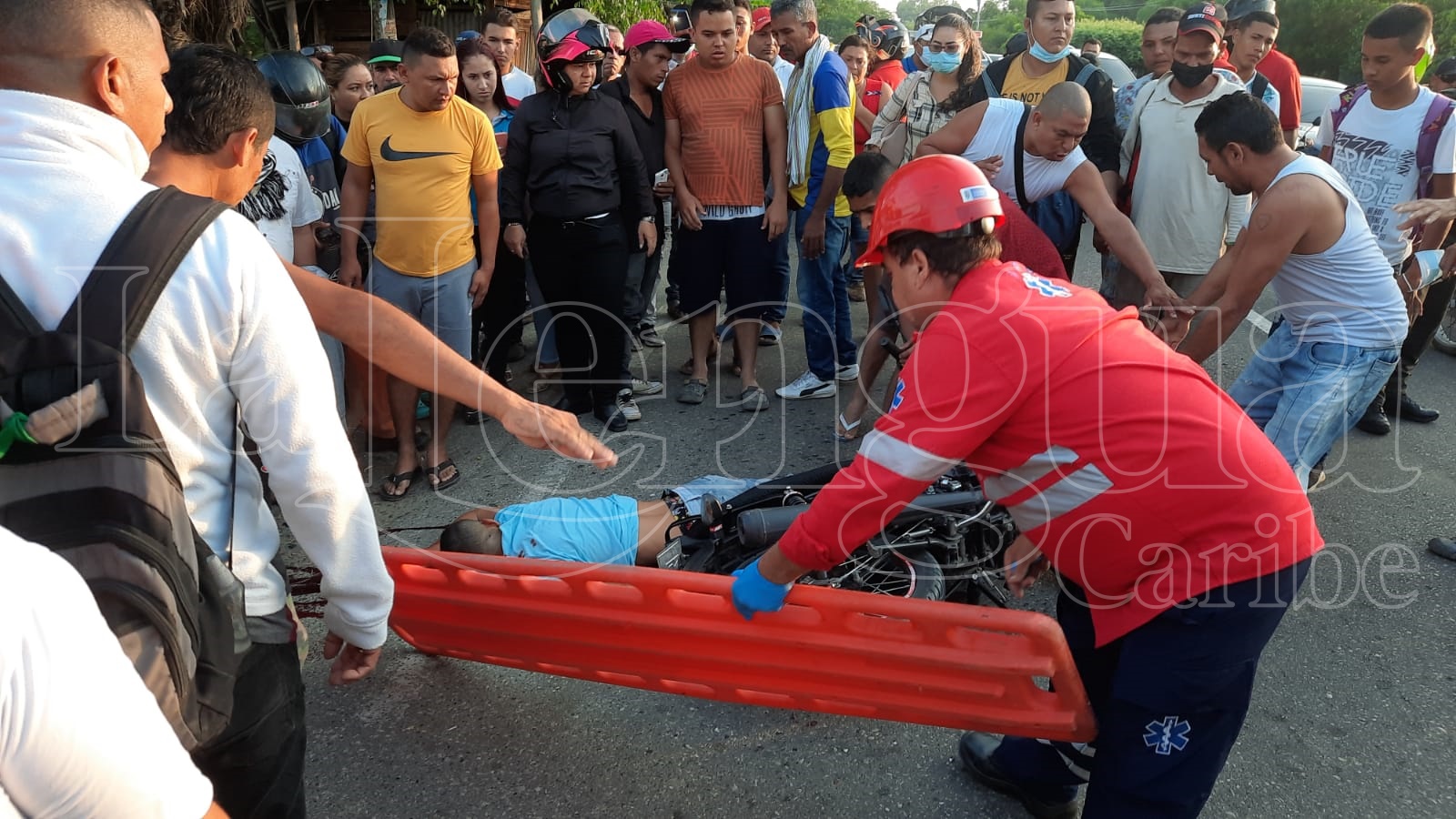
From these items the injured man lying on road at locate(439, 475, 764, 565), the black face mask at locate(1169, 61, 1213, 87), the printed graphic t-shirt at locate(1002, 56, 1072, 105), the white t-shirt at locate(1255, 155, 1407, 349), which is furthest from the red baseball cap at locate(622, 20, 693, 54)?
the white t-shirt at locate(1255, 155, 1407, 349)

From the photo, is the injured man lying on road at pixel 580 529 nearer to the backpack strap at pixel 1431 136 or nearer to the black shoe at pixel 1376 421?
the backpack strap at pixel 1431 136

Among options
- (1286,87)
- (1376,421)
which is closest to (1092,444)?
(1376,421)

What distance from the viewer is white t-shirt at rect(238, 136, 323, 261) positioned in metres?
3.90

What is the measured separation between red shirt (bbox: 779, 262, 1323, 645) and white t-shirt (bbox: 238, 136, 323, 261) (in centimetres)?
307

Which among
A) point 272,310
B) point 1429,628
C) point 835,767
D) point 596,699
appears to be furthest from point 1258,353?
point 272,310

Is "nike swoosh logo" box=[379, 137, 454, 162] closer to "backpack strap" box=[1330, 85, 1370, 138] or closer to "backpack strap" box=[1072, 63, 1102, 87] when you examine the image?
"backpack strap" box=[1072, 63, 1102, 87]

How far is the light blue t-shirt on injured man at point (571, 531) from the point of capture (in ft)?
10.2

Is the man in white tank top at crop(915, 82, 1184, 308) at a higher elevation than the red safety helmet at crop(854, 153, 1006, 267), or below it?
below

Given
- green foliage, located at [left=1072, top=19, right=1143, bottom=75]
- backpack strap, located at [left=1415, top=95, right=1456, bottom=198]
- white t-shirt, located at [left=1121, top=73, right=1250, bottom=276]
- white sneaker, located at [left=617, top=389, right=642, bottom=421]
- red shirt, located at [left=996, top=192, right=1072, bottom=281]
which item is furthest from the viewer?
green foliage, located at [left=1072, top=19, right=1143, bottom=75]

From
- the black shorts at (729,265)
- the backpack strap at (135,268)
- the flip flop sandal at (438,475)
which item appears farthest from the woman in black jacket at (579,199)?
the backpack strap at (135,268)

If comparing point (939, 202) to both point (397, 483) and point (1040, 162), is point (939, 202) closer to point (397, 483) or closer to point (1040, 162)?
point (1040, 162)

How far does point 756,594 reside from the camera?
2160 mm

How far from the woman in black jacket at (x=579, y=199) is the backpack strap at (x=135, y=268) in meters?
3.49

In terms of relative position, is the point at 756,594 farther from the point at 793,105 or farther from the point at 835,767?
the point at 793,105
